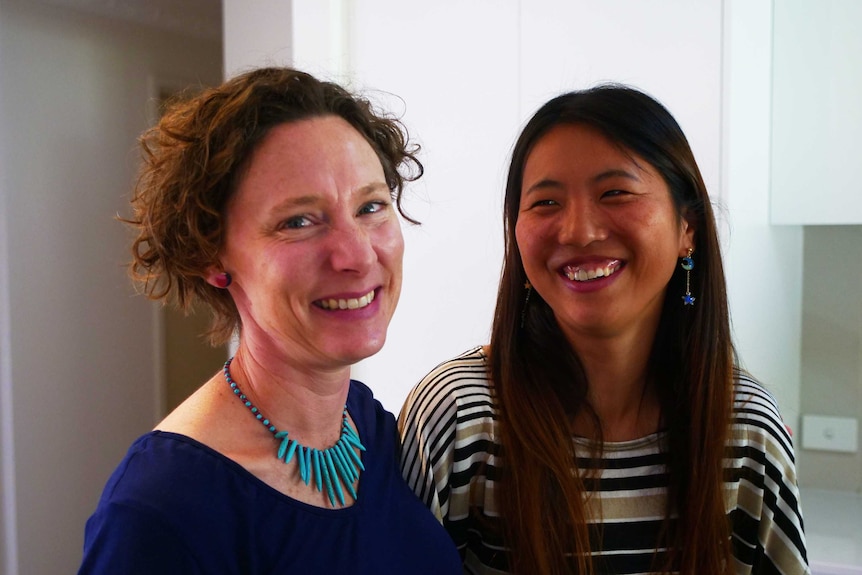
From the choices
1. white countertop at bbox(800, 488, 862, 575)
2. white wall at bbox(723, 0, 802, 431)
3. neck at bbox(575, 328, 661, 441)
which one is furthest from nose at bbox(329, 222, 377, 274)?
white countertop at bbox(800, 488, 862, 575)

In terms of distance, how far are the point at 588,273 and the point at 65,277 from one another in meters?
2.22

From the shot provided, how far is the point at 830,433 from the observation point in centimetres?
257

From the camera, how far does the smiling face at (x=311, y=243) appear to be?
3.05 ft

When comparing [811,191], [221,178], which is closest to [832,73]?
[811,191]

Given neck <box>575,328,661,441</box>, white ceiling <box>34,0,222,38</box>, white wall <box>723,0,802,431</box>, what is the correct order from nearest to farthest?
neck <box>575,328,661,441</box>, white wall <box>723,0,802,431</box>, white ceiling <box>34,0,222,38</box>

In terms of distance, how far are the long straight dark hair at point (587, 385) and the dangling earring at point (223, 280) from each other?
457 mm

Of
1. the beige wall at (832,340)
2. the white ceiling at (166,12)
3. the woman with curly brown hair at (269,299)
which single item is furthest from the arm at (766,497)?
the white ceiling at (166,12)

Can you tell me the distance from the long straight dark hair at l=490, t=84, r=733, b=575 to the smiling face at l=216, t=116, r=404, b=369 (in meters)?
0.34

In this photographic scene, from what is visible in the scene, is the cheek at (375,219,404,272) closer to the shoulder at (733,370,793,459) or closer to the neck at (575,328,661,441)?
the neck at (575,328,661,441)

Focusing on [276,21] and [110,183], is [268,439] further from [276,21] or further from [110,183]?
[110,183]

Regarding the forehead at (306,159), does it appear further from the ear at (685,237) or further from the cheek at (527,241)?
the ear at (685,237)

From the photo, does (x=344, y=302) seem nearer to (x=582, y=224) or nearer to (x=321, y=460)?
(x=321, y=460)

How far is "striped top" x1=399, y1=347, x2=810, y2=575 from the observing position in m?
1.19

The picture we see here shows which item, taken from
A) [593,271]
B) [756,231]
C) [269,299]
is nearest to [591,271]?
[593,271]
